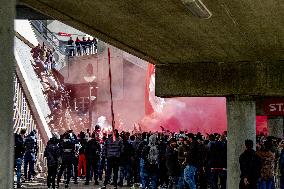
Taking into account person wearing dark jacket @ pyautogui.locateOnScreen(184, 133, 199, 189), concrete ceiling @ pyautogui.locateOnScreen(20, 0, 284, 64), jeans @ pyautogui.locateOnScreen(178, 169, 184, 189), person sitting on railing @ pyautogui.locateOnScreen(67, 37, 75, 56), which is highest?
person sitting on railing @ pyautogui.locateOnScreen(67, 37, 75, 56)

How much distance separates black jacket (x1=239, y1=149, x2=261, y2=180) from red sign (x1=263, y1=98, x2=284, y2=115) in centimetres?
722

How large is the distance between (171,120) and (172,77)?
1474 inches

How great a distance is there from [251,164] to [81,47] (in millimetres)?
41097

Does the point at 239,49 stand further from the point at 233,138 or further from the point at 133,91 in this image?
the point at 133,91

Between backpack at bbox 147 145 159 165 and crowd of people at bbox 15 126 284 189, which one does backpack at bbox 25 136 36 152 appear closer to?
crowd of people at bbox 15 126 284 189

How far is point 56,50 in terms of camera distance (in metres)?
48.1

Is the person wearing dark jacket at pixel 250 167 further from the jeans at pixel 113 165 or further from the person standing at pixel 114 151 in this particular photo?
the jeans at pixel 113 165

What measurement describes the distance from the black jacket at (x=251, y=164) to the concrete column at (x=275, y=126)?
1856 centimetres

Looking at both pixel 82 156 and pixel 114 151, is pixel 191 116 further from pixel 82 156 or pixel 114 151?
pixel 114 151

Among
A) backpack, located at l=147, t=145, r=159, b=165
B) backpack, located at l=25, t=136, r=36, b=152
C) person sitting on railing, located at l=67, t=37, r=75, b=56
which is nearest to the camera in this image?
backpack, located at l=147, t=145, r=159, b=165

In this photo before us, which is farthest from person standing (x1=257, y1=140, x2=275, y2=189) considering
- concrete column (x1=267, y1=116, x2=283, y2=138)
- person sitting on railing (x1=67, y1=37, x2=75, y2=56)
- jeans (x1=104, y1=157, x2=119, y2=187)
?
person sitting on railing (x1=67, y1=37, x2=75, y2=56)

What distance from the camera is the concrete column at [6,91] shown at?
6016 millimetres

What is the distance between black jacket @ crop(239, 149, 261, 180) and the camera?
39.1ft

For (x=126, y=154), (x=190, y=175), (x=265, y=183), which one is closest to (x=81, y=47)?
(x=126, y=154)
